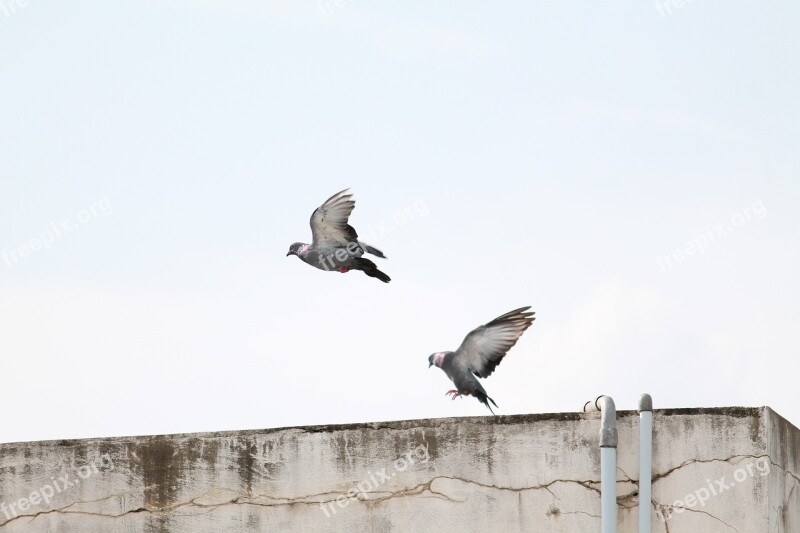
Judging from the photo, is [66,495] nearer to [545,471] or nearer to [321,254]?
[545,471]

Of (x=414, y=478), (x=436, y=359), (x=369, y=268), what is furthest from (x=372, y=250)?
(x=414, y=478)

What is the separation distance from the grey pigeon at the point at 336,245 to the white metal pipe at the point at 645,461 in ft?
12.3

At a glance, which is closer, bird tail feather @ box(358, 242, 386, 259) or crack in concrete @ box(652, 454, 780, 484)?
crack in concrete @ box(652, 454, 780, 484)

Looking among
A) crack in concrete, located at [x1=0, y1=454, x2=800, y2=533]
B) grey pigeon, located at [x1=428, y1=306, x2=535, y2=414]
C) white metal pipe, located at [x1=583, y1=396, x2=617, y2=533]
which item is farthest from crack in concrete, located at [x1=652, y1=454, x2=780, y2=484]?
grey pigeon, located at [x1=428, y1=306, x2=535, y2=414]

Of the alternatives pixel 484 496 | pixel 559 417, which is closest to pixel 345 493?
pixel 484 496

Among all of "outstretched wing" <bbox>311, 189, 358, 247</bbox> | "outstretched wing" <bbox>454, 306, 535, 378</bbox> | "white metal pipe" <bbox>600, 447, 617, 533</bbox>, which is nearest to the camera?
"white metal pipe" <bbox>600, 447, 617, 533</bbox>

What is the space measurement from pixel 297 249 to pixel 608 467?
4.37 m

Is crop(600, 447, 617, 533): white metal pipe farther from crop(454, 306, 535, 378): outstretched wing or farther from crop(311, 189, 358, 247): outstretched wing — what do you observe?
crop(311, 189, 358, 247): outstretched wing

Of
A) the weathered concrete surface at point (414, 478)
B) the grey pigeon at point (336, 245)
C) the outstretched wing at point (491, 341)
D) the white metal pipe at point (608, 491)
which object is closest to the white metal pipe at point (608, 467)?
the white metal pipe at point (608, 491)

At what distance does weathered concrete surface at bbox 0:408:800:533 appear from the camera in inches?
269

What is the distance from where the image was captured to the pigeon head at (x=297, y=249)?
1045cm

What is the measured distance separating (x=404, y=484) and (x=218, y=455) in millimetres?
1071

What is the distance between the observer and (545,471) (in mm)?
6949

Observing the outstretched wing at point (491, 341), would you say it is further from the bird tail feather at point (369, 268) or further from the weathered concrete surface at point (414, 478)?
the bird tail feather at point (369, 268)
